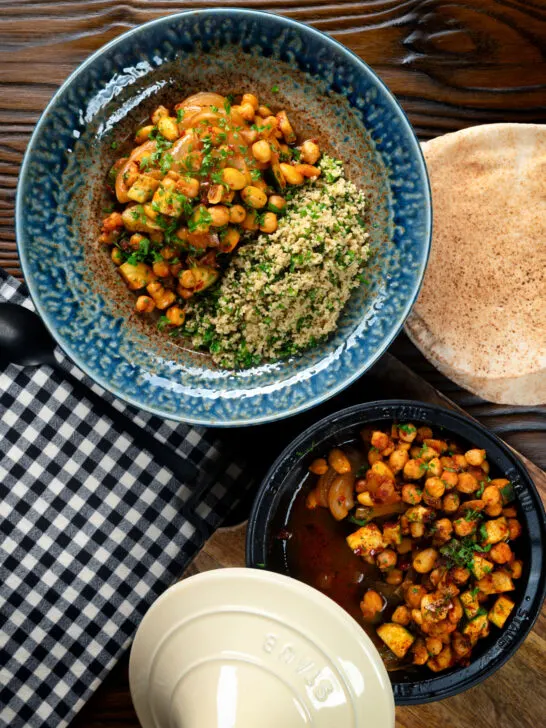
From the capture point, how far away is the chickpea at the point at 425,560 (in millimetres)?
1509

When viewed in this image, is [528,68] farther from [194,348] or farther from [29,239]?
[29,239]

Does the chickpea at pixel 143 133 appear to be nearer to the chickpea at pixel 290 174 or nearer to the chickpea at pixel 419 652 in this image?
the chickpea at pixel 290 174

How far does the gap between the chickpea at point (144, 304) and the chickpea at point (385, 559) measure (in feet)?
2.38

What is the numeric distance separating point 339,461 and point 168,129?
0.79 meters

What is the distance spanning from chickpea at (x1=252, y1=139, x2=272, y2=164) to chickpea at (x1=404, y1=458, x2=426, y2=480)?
2.30 ft

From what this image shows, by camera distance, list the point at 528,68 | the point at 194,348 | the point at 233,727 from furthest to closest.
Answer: the point at 528,68 < the point at 194,348 < the point at 233,727

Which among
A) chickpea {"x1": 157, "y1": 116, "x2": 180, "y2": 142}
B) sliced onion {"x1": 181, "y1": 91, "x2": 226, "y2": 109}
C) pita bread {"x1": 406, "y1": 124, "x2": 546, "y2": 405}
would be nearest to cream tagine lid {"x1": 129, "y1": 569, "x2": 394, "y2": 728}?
pita bread {"x1": 406, "y1": 124, "x2": 546, "y2": 405}

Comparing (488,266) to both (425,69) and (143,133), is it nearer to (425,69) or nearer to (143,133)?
(425,69)

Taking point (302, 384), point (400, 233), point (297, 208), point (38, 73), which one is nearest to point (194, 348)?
point (302, 384)

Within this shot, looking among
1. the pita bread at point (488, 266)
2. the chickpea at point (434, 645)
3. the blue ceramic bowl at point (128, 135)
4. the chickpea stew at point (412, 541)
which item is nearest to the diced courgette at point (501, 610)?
the chickpea stew at point (412, 541)

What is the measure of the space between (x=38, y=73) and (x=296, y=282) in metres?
0.81

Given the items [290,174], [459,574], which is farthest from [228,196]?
[459,574]

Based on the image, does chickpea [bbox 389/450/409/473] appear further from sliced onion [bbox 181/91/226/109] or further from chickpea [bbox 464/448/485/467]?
sliced onion [bbox 181/91/226/109]

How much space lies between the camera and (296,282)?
1.44 meters
